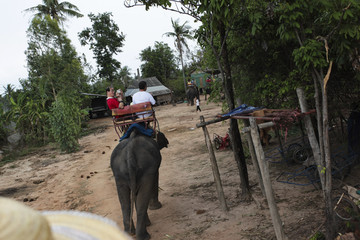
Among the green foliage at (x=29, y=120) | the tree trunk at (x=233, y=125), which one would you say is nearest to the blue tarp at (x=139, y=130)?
the tree trunk at (x=233, y=125)

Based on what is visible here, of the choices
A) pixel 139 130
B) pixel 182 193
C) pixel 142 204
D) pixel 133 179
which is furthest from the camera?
pixel 182 193

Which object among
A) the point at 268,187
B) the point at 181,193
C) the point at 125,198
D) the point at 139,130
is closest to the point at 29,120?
the point at 181,193

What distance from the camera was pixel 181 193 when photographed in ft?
24.3

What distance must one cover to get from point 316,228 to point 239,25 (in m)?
3.90

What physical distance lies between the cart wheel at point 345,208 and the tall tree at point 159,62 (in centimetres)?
3393

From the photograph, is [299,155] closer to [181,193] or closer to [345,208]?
[181,193]

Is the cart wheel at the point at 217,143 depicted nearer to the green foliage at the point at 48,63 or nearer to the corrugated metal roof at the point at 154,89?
the green foliage at the point at 48,63

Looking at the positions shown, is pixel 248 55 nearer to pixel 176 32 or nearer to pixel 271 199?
pixel 271 199

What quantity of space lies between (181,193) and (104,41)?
27652mm

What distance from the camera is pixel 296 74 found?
5.70 metres

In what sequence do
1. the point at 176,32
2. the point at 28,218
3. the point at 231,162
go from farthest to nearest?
the point at 176,32 < the point at 231,162 < the point at 28,218

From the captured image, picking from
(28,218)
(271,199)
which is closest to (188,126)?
(271,199)

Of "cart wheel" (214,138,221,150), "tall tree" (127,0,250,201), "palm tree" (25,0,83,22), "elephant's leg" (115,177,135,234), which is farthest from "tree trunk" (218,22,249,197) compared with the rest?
"palm tree" (25,0,83,22)

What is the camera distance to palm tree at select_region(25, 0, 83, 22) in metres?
28.3
